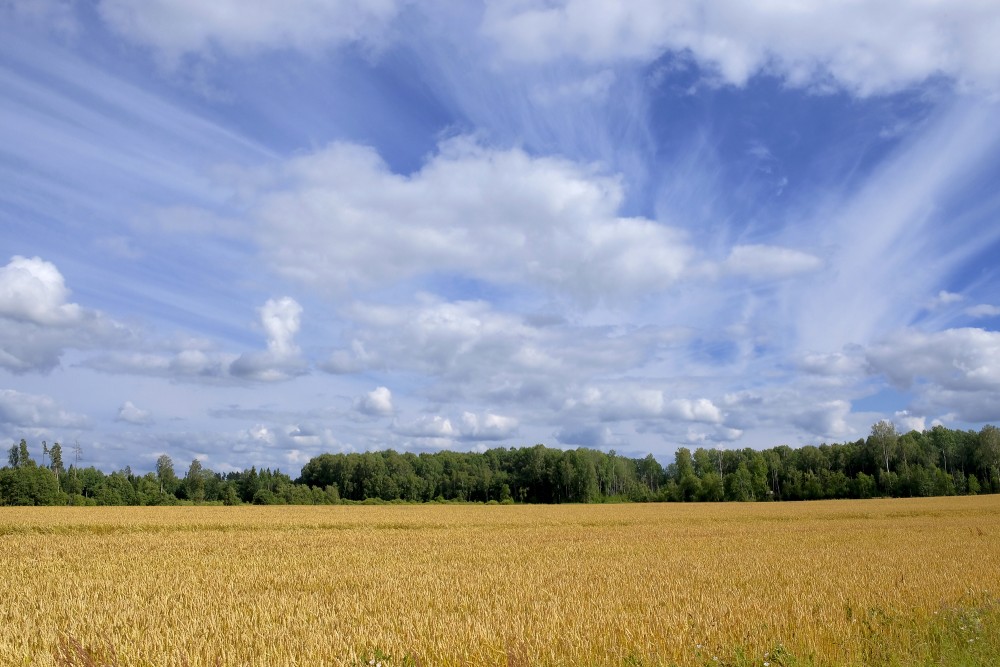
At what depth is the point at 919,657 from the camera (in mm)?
9594

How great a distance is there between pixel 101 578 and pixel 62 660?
9.61 meters

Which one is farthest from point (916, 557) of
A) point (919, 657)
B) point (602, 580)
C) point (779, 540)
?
point (919, 657)

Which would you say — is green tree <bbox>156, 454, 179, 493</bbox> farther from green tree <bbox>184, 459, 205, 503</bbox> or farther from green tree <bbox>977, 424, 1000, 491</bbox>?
green tree <bbox>977, 424, 1000, 491</bbox>

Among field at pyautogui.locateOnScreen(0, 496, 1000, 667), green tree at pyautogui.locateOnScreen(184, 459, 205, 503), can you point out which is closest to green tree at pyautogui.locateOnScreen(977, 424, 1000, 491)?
field at pyautogui.locateOnScreen(0, 496, 1000, 667)

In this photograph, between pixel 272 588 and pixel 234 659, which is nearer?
pixel 234 659

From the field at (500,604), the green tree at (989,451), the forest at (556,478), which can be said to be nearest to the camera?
the field at (500,604)

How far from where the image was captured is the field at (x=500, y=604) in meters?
8.93

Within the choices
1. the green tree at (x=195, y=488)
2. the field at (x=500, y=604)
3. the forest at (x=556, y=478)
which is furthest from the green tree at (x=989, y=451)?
the green tree at (x=195, y=488)

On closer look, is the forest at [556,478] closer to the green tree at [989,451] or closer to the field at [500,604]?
the green tree at [989,451]

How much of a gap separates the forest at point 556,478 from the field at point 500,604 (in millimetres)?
81540

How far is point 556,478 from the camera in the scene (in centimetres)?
12444

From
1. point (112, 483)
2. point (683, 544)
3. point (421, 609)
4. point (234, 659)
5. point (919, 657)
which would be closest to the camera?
point (234, 659)

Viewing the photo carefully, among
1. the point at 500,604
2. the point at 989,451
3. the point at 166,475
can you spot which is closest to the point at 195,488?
the point at 166,475

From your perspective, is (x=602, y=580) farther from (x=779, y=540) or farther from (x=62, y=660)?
(x=779, y=540)
